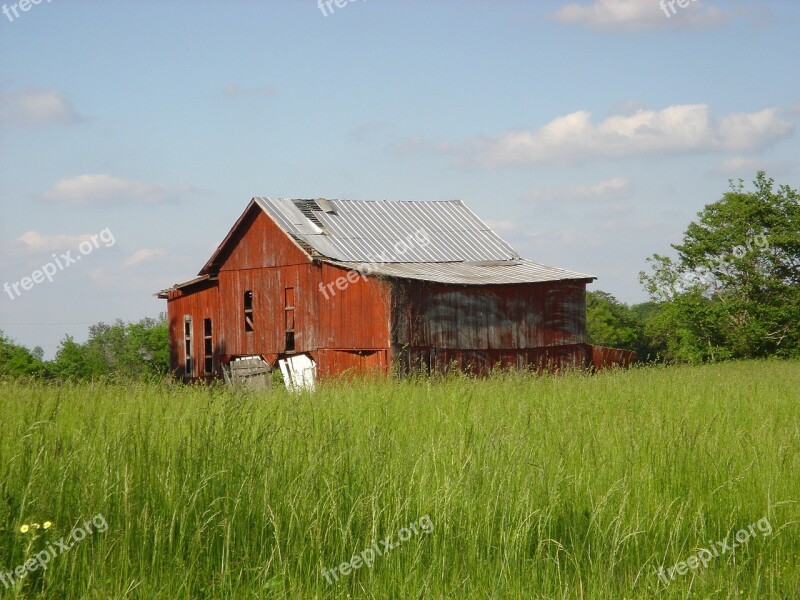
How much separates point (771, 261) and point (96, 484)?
33731 millimetres

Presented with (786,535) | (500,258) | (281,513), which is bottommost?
(786,535)

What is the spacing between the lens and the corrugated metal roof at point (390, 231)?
87.4ft

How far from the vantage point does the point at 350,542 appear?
540 cm

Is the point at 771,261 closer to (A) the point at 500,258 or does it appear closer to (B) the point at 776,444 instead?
(A) the point at 500,258

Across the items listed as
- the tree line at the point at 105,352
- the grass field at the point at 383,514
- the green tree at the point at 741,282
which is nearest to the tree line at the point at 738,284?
the green tree at the point at 741,282

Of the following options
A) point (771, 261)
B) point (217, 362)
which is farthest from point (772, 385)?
point (771, 261)

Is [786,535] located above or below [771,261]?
below
